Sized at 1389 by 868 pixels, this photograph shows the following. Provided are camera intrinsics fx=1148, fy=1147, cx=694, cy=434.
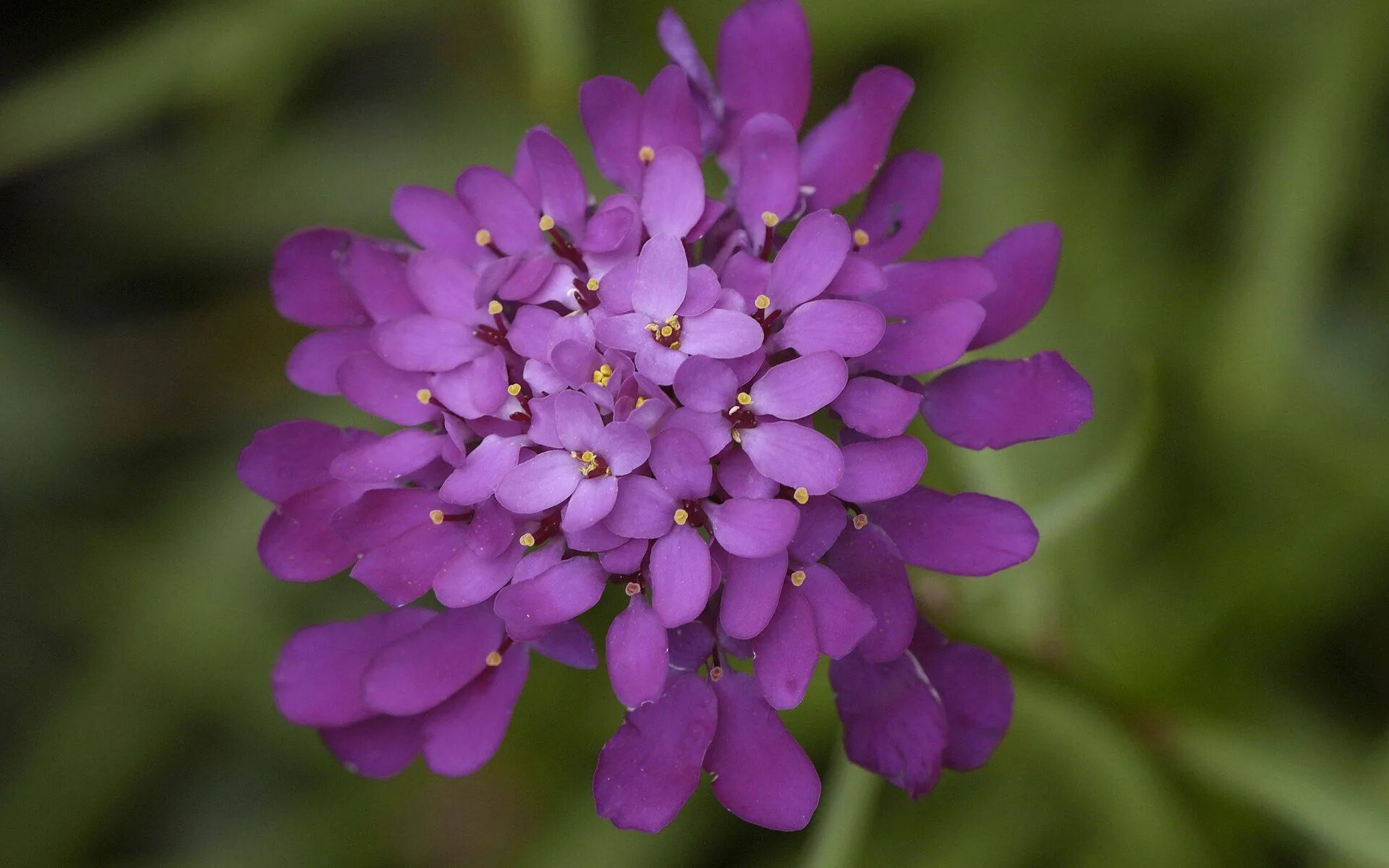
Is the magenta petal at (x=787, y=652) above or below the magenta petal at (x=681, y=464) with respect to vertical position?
below

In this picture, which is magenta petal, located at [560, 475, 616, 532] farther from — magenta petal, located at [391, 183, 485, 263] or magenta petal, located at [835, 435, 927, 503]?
magenta petal, located at [391, 183, 485, 263]

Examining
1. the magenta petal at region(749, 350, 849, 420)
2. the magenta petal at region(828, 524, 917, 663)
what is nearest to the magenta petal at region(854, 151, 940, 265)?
the magenta petal at region(749, 350, 849, 420)

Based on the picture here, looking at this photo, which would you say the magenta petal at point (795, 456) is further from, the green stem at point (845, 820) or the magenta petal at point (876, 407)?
the green stem at point (845, 820)

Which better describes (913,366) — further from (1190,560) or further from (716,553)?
(1190,560)

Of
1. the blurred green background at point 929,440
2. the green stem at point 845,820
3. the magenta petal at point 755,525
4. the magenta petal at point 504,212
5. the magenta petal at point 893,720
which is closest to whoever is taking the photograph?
the magenta petal at point 755,525

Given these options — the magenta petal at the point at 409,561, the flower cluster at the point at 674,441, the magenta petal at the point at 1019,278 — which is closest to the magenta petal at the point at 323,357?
the flower cluster at the point at 674,441

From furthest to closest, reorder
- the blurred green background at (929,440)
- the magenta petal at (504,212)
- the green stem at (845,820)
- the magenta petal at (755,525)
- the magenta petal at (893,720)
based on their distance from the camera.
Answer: the blurred green background at (929,440) < the green stem at (845,820) < the magenta petal at (504,212) < the magenta petal at (893,720) < the magenta petal at (755,525)
